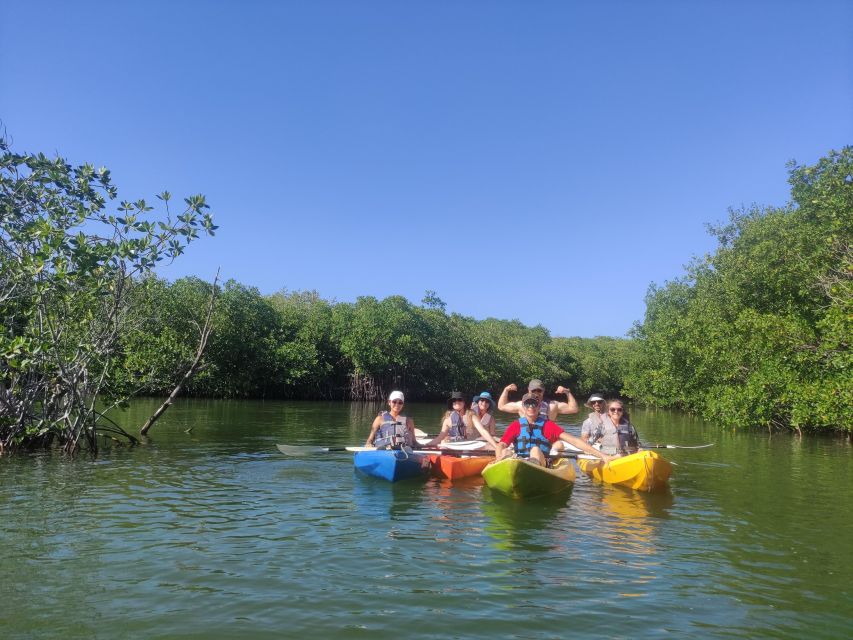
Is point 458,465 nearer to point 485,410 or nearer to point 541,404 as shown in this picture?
point 485,410

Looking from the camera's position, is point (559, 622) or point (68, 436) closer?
point (559, 622)

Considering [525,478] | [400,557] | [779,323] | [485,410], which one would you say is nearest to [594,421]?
[485,410]

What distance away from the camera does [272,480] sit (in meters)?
10.3

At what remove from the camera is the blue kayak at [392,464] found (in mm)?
10023

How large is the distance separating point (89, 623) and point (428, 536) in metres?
3.52

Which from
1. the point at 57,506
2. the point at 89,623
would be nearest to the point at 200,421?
the point at 57,506

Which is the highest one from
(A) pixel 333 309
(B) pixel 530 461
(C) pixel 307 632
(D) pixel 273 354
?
(A) pixel 333 309

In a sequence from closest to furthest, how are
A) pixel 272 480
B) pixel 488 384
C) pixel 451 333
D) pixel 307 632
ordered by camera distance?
pixel 307 632 < pixel 272 480 < pixel 451 333 < pixel 488 384

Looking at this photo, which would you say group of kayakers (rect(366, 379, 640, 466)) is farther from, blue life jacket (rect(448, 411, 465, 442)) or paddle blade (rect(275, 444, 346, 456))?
paddle blade (rect(275, 444, 346, 456))

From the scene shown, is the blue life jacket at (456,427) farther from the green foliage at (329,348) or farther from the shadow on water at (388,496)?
the green foliage at (329,348)

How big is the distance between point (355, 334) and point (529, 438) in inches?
1366

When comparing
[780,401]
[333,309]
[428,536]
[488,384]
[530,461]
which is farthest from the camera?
[488,384]

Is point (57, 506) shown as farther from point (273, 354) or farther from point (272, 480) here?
point (273, 354)

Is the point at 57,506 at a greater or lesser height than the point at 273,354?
lesser
